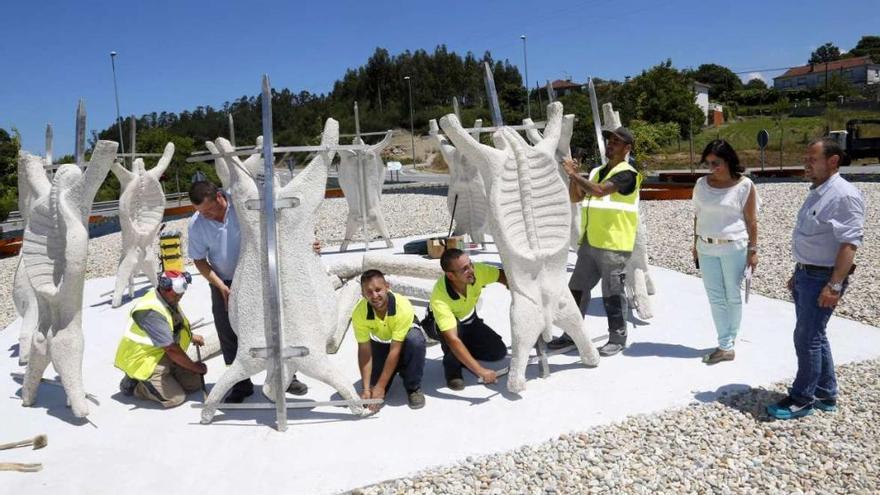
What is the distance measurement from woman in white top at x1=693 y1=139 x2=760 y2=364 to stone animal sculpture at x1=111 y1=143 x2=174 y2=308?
5944mm

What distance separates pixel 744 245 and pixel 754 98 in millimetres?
61660

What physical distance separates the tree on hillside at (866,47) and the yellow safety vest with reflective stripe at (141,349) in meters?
94.1

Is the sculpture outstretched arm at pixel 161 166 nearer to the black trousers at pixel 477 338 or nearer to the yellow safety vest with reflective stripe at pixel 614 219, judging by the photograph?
the black trousers at pixel 477 338

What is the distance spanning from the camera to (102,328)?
6.63 meters

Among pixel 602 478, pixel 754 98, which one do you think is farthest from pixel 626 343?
pixel 754 98

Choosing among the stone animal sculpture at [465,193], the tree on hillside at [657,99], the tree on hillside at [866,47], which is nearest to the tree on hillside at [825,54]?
the tree on hillside at [866,47]

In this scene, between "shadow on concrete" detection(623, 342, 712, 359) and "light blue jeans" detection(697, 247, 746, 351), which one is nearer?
"light blue jeans" detection(697, 247, 746, 351)

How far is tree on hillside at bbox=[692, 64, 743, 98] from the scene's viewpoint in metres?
67.1

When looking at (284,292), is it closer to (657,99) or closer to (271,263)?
(271,263)

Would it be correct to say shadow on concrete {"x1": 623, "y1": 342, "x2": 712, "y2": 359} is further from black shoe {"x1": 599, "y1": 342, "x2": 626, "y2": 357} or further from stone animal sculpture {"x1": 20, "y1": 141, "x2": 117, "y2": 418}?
stone animal sculpture {"x1": 20, "y1": 141, "x2": 117, "y2": 418}

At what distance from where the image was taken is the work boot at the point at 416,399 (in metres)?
4.14

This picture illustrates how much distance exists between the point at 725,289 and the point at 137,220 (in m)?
6.53

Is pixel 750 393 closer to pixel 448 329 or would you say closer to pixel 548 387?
pixel 548 387

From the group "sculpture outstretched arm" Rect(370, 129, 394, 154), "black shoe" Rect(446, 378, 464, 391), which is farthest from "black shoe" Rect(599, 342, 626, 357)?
"sculpture outstretched arm" Rect(370, 129, 394, 154)
